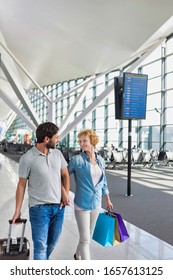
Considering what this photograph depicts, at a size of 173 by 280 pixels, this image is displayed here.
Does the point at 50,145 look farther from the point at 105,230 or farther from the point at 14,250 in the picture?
the point at 105,230

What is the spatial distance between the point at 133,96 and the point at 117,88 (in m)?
0.48

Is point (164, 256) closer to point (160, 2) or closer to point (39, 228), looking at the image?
point (39, 228)

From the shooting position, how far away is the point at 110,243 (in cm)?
322

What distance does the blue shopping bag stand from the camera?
126 inches

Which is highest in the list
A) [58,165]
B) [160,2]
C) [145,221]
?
[160,2]

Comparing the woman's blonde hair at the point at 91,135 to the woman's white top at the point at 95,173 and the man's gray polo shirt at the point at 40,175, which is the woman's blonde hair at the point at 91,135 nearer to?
the woman's white top at the point at 95,173

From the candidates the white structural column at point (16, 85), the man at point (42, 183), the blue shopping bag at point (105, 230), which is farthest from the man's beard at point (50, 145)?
the white structural column at point (16, 85)

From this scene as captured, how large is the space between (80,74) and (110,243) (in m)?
26.6

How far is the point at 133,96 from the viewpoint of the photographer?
8.29 m

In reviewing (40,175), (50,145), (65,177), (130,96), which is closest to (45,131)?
(50,145)

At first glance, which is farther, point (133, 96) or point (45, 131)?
point (133, 96)

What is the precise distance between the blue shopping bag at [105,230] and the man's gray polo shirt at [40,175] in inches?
27.6

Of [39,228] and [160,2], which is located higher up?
[160,2]
